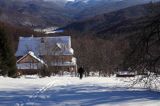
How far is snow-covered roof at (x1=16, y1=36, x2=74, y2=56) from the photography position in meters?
74.6

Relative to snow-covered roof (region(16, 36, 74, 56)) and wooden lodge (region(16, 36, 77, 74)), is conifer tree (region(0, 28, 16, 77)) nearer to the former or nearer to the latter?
wooden lodge (region(16, 36, 77, 74))

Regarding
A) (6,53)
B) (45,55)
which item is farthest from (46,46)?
(6,53)

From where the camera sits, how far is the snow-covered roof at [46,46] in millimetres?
74562

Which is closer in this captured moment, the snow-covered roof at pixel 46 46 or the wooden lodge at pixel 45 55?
the wooden lodge at pixel 45 55

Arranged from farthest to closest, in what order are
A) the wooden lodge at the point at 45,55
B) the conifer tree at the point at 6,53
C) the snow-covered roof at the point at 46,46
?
1. the snow-covered roof at the point at 46,46
2. the wooden lodge at the point at 45,55
3. the conifer tree at the point at 6,53

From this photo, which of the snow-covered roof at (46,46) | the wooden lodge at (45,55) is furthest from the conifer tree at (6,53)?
the snow-covered roof at (46,46)

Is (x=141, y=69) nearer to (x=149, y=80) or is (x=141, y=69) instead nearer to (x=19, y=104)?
(x=149, y=80)

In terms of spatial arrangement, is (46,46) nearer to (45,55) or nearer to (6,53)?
(45,55)

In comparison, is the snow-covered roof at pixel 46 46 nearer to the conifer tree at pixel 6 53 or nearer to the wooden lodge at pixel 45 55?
the wooden lodge at pixel 45 55

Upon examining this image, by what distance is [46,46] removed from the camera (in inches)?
2953

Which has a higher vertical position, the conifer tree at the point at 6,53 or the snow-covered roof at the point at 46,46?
the snow-covered roof at the point at 46,46

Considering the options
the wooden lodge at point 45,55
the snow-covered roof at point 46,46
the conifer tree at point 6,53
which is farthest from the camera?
the snow-covered roof at point 46,46

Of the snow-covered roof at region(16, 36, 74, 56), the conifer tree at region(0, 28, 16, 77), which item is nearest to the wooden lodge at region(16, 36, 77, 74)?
the snow-covered roof at region(16, 36, 74, 56)

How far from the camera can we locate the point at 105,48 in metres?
85.9
